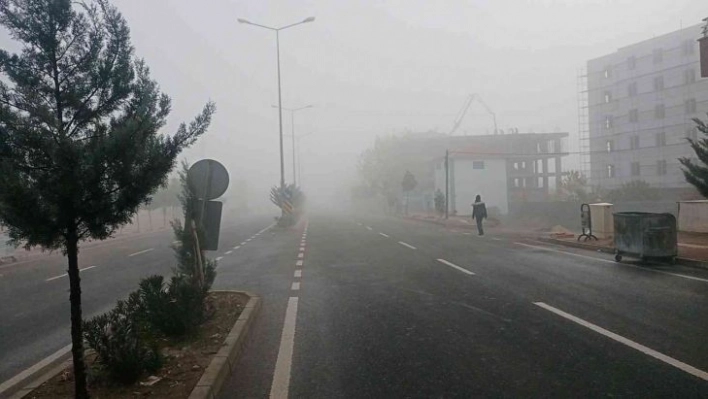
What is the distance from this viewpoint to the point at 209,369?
4875 mm

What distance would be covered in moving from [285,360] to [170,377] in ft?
3.91

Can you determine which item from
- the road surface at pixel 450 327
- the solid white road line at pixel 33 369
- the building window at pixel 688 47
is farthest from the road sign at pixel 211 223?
the building window at pixel 688 47

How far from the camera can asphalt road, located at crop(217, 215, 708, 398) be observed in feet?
15.4

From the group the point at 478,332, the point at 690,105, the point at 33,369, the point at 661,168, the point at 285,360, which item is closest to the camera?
the point at 285,360

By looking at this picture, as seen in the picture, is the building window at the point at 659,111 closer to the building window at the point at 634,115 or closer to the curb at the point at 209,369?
the building window at the point at 634,115

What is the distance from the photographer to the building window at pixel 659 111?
5081cm

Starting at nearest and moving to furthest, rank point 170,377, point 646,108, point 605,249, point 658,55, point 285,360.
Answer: point 170,377 < point 285,360 < point 605,249 < point 658,55 < point 646,108

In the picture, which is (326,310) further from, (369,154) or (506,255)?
(369,154)

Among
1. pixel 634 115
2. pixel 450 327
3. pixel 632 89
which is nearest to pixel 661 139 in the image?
pixel 634 115

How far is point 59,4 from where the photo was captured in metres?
4.15

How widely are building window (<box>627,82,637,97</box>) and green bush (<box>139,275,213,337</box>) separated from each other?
57520mm

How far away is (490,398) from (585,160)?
2396 inches

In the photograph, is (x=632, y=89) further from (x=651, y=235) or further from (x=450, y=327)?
(x=450, y=327)

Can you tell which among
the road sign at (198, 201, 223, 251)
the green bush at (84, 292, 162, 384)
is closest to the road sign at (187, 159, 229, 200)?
the road sign at (198, 201, 223, 251)
